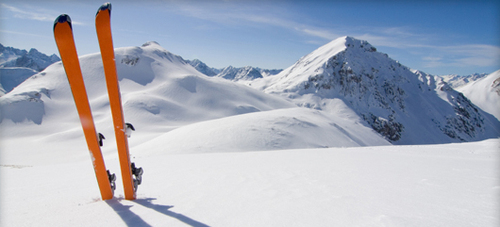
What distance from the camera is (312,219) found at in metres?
3.73

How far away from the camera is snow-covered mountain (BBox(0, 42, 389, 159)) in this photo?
64.3 feet

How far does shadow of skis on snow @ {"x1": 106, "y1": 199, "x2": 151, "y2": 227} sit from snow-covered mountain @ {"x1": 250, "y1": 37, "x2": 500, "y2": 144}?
85217mm

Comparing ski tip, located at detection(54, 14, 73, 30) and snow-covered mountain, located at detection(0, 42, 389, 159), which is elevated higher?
ski tip, located at detection(54, 14, 73, 30)

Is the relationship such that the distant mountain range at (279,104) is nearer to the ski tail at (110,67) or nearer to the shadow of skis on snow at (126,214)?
Answer: the ski tail at (110,67)

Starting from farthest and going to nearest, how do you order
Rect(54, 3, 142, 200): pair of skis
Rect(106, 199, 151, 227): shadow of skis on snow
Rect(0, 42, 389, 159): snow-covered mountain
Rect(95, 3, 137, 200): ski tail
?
Rect(0, 42, 389, 159): snow-covered mountain, Rect(95, 3, 137, 200): ski tail, Rect(54, 3, 142, 200): pair of skis, Rect(106, 199, 151, 227): shadow of skis on snow

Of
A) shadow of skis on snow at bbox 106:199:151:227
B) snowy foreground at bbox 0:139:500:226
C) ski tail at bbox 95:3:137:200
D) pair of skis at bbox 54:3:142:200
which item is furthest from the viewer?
ski tail at bbox 95:3:137:200

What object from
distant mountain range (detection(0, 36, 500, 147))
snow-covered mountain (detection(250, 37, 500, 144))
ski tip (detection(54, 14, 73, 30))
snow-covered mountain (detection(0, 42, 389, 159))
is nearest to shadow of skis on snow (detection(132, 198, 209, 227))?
ski tip (detection(54, 14, 73, 30))

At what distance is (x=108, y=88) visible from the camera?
4594 millimetres

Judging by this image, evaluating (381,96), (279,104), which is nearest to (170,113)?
(279,104)

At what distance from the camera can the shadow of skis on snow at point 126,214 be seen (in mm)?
3563

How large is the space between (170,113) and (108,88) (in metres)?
48.2

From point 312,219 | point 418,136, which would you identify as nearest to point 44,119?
point 312,219

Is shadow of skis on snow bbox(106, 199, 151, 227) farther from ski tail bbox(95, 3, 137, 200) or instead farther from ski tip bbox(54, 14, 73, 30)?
ski tip bbox(54, 14, 73, 30)

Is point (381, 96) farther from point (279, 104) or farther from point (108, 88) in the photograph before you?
point (108, 88)
